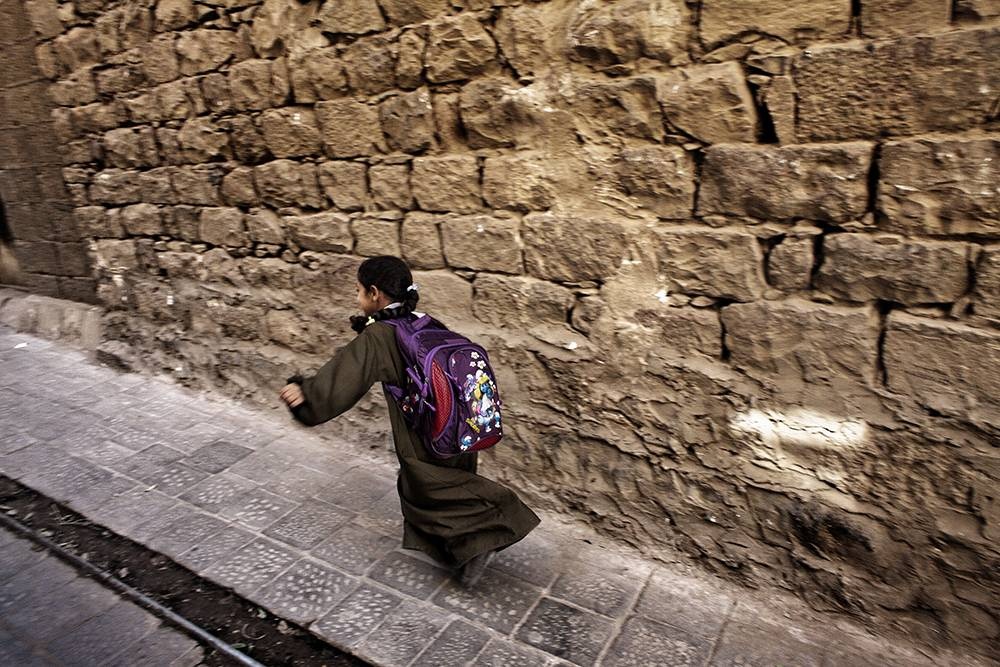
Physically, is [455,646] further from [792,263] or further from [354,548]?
[792,263]

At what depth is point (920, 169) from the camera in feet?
7.06

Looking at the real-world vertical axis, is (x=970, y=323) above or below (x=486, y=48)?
below

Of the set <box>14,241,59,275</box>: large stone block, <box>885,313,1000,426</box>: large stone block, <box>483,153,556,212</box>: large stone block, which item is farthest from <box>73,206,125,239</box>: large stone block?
<box>885,313,1000,426</box>: large stone block

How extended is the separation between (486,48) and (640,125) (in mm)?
845

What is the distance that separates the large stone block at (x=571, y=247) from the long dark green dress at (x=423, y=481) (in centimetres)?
89

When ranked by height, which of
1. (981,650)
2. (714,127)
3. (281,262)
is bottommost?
(981,650)

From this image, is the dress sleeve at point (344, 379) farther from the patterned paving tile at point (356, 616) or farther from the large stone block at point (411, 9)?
the large stone block at point (411, 9)

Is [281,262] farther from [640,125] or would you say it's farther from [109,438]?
[640,125]

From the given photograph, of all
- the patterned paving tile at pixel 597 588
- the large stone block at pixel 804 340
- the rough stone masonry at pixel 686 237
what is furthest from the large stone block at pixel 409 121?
the patterned paving tile at pixel 597 588

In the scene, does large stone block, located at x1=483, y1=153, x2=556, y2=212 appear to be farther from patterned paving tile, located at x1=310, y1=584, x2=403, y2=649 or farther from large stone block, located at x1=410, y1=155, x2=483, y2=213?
patterned paving tile, located at x1=310, y1=584, x2=403, y2=649

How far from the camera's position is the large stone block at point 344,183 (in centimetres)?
368

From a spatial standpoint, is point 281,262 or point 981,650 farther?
point 281,262

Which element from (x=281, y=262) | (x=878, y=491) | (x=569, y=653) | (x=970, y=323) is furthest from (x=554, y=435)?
(x=281, y=262)

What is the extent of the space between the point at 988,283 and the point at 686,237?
102cm
